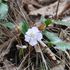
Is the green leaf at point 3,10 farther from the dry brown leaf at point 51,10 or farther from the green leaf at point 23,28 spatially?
the dry brown leaf at point 51,10

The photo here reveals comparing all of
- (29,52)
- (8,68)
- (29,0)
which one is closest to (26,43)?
(29,52)

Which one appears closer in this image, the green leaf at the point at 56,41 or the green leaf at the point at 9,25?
the green leaf at the point at 56,41

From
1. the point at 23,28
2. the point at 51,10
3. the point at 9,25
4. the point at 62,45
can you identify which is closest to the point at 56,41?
the point at 62,45

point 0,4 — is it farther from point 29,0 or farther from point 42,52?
point 29,0

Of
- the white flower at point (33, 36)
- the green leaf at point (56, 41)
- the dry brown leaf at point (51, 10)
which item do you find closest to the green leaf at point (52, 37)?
the green leaf at point (56, 41)

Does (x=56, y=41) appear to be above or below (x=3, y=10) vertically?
below

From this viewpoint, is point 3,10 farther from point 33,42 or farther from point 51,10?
point 51,10
